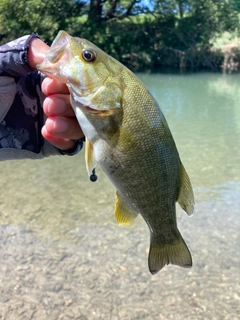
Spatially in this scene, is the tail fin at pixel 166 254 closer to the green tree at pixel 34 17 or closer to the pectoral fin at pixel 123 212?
the pectoral fin at pixel 123 212

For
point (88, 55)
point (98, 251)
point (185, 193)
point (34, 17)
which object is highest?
point (88, 55)

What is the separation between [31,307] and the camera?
4297 millimetres

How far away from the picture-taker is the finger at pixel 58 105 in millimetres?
1818

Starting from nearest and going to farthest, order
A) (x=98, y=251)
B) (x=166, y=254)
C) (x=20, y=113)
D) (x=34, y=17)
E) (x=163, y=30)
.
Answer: (x=166, y=254) → (x=20, y=113) → (x=98, y=251) → (x=34, y=17) → (x=163, y=30)

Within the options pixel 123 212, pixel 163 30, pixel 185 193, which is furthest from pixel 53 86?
pixel 163 30

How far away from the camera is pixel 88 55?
5.61ft

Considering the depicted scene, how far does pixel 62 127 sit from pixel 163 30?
33649 mm

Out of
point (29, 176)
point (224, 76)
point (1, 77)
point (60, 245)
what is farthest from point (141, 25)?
point (1, 77)

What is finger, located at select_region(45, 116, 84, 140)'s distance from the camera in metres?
1.87

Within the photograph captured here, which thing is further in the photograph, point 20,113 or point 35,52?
point 20,113

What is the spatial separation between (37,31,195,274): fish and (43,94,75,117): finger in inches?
4.3

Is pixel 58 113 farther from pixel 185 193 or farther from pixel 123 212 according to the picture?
pixel 185 193

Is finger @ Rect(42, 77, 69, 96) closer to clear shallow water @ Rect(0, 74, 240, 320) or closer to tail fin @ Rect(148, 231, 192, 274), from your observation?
tail fin @ Rect(148, 231, 192, 274)

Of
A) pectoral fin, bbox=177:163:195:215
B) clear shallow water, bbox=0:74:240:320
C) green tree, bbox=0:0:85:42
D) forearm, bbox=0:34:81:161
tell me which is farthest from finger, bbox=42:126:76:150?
green tree, bbox=0:0:85:42
